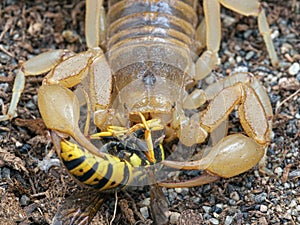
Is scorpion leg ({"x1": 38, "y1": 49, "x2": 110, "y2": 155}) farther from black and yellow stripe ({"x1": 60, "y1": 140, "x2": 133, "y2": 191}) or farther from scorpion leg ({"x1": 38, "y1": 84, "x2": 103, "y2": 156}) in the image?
black and yellow stripe ({"x1": 60, "y1": 140, "x2": 133, "y2": 191})

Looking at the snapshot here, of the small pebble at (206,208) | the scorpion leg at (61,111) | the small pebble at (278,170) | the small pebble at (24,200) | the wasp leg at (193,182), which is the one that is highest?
the scorpion leg at (61,111)

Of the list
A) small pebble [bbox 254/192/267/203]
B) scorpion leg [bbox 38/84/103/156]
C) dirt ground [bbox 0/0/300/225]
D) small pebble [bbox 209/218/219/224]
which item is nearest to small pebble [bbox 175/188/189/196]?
dirt ground [bbox 0/0/300/225]

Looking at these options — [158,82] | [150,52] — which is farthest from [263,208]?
[150,52]

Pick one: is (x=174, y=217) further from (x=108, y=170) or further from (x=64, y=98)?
(x=64, y=98)

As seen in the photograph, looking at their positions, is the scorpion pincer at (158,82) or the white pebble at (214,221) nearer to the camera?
the scorpion pincer at (158,82)

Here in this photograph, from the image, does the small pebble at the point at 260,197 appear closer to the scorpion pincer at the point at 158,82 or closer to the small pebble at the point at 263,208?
the small pebble at the point at 263,208

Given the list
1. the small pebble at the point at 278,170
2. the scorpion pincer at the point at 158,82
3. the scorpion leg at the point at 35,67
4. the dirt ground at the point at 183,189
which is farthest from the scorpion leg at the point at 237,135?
the scorpion leg at the point at 35,67

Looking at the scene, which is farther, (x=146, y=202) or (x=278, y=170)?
(x=278, y=170)
